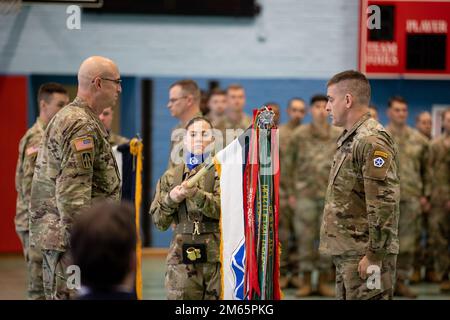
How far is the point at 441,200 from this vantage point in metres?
9.95

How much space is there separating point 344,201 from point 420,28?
140 inches

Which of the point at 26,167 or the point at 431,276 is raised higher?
the point at 26,167

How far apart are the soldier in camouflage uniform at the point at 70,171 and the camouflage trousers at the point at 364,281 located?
4.78ft

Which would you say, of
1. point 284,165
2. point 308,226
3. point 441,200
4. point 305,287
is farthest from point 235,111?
point 441,200

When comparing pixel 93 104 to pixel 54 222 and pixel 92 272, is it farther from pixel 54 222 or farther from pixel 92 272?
pixel 92 272

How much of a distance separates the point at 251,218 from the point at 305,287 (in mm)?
4250

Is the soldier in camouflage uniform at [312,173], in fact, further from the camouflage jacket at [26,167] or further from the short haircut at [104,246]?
the short haircut at [104,246]

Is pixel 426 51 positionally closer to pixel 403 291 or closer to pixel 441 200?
pixel 441 200

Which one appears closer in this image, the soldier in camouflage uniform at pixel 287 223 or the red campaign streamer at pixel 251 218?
the red campaign streamer at pixel 251 218

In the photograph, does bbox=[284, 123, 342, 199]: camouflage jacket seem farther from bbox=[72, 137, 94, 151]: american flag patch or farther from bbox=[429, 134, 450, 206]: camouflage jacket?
bbox=[72, 137, 94, 151]: american flag patch

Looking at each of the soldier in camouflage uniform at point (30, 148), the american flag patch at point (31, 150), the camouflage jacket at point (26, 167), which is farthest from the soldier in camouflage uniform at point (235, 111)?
the american flag patch at point (31, 150)

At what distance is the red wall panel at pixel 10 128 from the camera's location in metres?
10.8

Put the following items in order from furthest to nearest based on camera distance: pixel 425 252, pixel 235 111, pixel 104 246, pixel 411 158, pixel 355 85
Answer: pixel 425 252 → pixel 235 111 → pixel 411 158 → pixel 355 85 → pixel 104 246

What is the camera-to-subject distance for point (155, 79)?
438 inches
